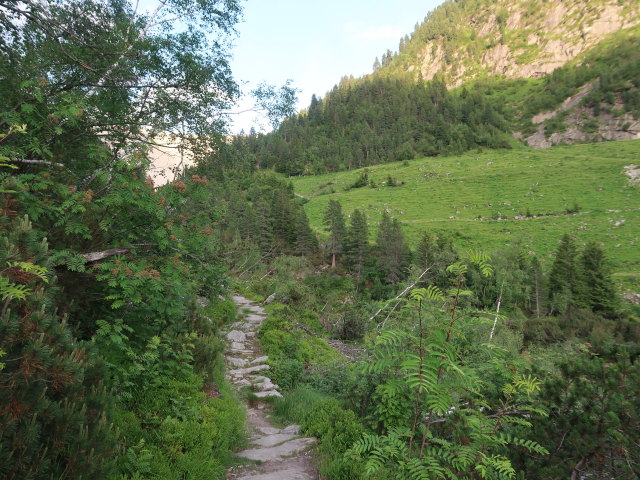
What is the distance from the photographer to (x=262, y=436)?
18.0 ft

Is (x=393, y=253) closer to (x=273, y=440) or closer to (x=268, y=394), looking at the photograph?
(x=268, y=394)

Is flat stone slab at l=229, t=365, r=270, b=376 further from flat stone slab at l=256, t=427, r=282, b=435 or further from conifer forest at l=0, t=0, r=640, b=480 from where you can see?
flat stone slab at l=256, t=427, r=282, b=435

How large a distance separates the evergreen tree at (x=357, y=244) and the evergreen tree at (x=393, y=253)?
2.11 m

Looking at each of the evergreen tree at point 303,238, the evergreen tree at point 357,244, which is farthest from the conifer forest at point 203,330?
the evergreen tree at point 303,238

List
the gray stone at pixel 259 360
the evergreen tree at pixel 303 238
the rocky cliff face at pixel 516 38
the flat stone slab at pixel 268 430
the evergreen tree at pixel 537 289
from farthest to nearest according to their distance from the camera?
the rocky cliff face at pixel 516 38 < the evergreen tree at pixel 303 238 < the evergreen tree at pixel 537 289 < the gray stone at pixel 259 360 < the flat stone slab at pixel 268 430

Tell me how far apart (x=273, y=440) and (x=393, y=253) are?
33.1m

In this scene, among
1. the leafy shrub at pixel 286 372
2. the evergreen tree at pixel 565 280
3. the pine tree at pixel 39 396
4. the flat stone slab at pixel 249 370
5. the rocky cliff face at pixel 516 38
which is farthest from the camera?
the rocky cliff face at pixel 516 38

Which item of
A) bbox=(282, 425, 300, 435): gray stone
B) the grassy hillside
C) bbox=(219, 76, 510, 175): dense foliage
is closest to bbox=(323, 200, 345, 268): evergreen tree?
the grassy hillside

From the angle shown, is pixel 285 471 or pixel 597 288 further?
pixel 597 288

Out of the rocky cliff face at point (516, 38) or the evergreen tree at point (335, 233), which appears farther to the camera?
the rocky cliff face at point (516, 38)

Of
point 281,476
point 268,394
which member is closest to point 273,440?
point 281,476

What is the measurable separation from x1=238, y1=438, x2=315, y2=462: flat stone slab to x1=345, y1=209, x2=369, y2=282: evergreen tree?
3345 centimetres

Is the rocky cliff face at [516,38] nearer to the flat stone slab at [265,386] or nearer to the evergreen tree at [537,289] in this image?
the evergreen tree at [537,289]

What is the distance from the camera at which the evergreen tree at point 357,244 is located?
127ft
